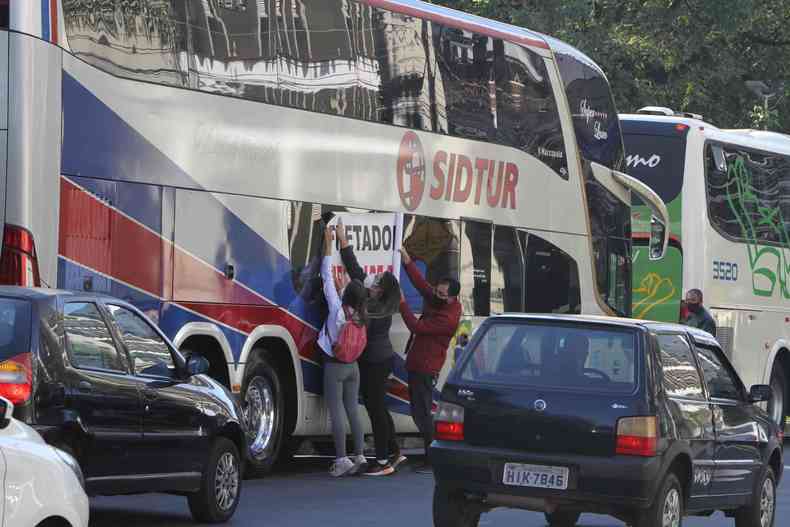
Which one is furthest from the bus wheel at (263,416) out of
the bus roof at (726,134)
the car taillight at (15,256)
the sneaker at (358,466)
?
the bus roof at (726,134)

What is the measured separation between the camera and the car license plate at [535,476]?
1134 cm

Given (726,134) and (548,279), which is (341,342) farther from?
(726,134)

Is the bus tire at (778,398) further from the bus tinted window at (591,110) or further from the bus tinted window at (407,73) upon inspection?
the bus tinted window at (407,73)

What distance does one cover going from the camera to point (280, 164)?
16.5 metres

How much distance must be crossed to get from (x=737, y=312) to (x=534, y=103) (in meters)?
6.62

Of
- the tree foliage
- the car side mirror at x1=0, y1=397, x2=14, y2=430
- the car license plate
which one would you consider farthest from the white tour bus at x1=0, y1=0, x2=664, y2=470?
the tree foliage

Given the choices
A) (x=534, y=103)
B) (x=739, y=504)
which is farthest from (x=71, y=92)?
(x=534, y=103)

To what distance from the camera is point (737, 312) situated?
2597 cm

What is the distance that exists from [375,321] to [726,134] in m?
10.2

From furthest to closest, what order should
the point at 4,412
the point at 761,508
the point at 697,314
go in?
the point at 697,314, the point at 761,508, the point at 4,412

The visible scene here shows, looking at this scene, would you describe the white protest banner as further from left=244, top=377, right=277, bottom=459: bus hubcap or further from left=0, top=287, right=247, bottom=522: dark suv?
left=0, top=287, right=247, bottom=522: dark suv

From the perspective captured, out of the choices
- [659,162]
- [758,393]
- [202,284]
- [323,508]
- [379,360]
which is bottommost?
[323,508]

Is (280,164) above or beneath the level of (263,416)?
above

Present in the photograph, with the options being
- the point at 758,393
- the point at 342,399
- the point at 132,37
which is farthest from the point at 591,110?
the point at 758,393
